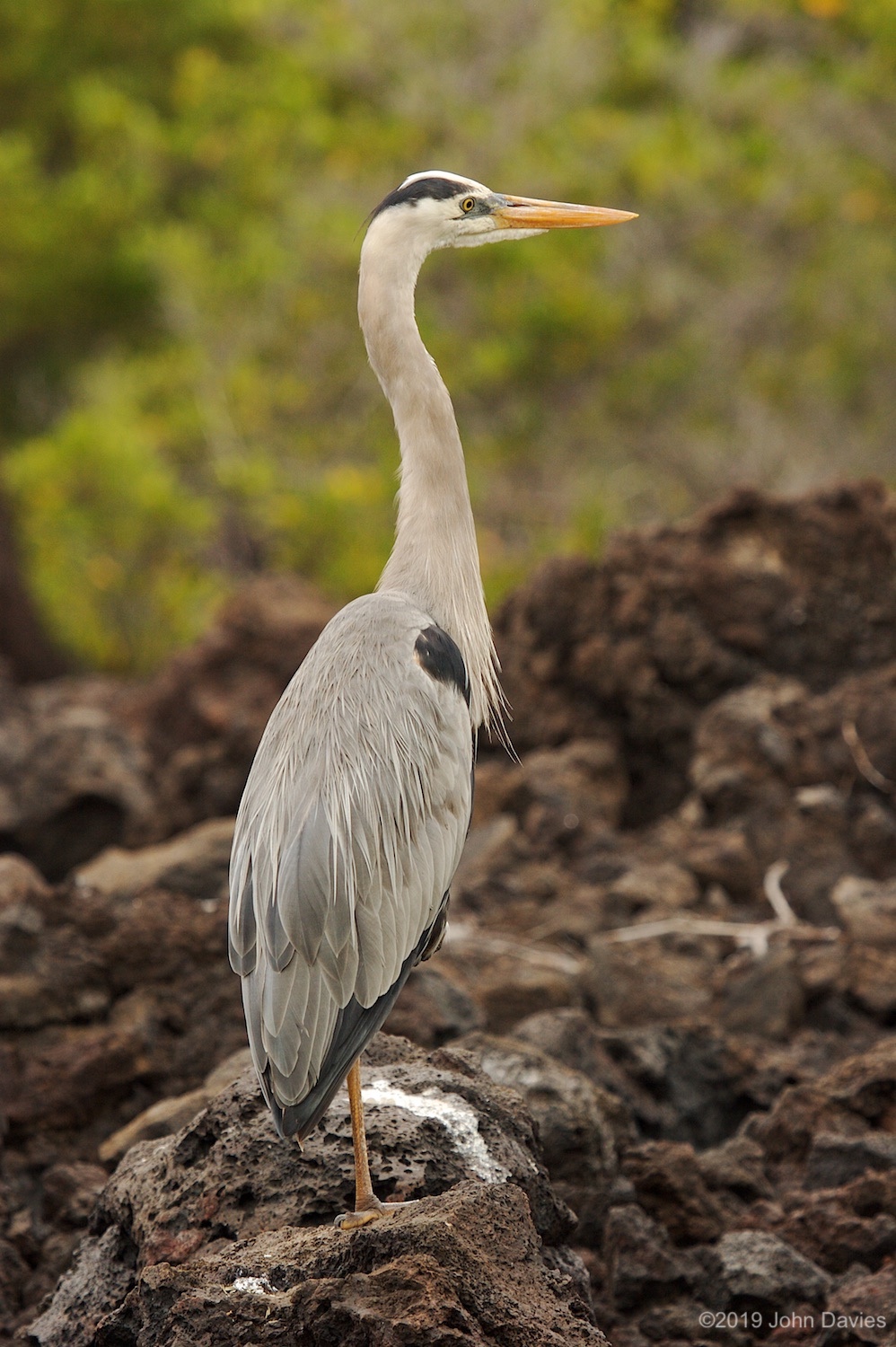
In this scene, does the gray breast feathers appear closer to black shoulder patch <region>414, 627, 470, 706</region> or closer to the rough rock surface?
black shoulder patch <region>414, 627, 470, 706</region>

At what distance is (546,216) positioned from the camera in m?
5.48

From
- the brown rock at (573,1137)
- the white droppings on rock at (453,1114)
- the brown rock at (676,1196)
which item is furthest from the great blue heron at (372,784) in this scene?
the brown rock at (676,1196)

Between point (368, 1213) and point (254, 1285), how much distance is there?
38 centimetres

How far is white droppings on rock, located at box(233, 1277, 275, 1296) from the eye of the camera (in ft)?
10.7

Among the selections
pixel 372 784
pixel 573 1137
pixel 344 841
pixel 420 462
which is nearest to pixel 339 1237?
pixel 344 841

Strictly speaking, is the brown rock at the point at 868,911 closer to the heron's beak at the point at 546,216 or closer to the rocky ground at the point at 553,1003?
the rocky ground at the point at 553,1003

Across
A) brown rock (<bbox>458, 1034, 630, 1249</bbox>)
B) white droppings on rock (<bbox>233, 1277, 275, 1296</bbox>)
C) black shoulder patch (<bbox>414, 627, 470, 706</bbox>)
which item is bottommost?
brown rock (<bbox>458, 1034, 630, 1249</bbox>)

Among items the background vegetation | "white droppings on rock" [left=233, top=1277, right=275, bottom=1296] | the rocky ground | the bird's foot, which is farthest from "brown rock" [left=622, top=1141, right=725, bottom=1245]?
the background vegetation

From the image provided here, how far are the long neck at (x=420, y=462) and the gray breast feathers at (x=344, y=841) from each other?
1.23 feet

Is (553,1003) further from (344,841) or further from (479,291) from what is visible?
(479,291)

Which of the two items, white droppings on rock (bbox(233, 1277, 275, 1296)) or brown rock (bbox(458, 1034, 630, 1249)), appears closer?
white droppings on rock (bbox(233, 1277, 275, 1296))

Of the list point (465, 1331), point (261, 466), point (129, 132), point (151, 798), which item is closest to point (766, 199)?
point (261, 466)

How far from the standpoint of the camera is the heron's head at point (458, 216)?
203 inches

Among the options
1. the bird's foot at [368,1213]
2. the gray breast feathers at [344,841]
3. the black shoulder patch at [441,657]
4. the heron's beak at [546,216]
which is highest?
the heron's beak at [546,216]
